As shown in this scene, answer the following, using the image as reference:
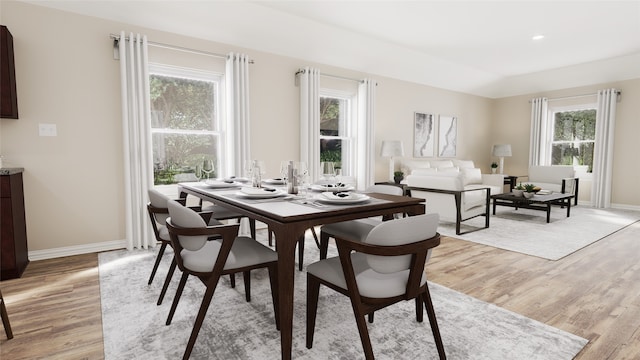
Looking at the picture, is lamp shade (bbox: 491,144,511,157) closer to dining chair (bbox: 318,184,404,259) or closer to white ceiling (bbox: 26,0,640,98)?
white ceiling (bbox: 26,0,640,98)

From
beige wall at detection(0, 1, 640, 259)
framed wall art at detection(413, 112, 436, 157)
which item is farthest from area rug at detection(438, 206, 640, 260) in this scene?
beige wall at detection(0, 1, 640, 259)

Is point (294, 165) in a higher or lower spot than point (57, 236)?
higher

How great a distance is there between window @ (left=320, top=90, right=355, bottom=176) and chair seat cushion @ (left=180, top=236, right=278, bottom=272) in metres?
3.62

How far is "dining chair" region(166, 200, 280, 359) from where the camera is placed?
1.70 m

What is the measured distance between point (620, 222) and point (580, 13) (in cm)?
325

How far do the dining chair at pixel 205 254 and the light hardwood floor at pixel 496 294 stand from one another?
0.64 m

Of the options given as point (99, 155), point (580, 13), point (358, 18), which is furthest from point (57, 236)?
point (580, 13)

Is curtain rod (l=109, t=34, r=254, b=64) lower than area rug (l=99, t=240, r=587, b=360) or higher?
higher

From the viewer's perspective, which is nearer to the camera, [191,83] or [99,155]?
[99,155]

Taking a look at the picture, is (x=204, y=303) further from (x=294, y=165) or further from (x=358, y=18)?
(x=358, y=18)

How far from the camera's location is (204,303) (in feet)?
5.59

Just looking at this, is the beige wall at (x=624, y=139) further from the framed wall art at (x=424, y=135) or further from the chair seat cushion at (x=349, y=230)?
the chair seat cushion at (x=349, y=230)

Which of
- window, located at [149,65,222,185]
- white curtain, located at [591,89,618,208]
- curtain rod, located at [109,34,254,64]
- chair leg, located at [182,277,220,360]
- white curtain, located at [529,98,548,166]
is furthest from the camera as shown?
white curtain, located at [529,98,548,166]

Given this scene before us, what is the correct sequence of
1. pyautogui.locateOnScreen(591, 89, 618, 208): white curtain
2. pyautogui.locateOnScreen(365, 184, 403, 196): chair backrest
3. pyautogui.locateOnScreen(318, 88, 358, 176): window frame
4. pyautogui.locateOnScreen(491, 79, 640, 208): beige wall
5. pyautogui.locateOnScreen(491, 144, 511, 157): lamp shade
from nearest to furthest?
1. pyautogui.locateOnScreen(365, 184, 403, 196): chair backrest
2. pyautogui.locateOnScreen(318, 88, 358, 176): window frame
3. pyautogui.locateOnScreen(491, 79, 640, 208): beige wall
4. pyautogui.locateOnScreen(591, 89, 618, 208): white curtain
5. pyautogui.locateOnScreen(491, 144, 511, 157): lamp shade
